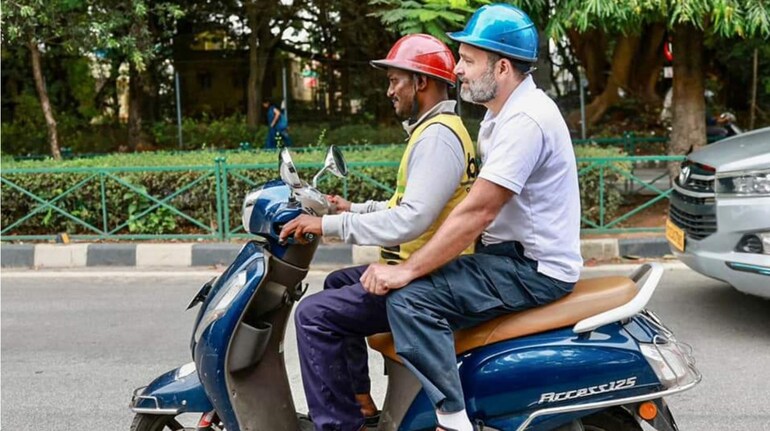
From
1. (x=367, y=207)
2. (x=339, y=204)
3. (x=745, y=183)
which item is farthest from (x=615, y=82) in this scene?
(x=339, y=204)

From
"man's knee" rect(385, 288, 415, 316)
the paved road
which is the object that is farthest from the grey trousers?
the paved road

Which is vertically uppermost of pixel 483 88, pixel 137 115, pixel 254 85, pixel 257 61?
pixel 257 61

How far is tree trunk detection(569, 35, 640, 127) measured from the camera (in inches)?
649

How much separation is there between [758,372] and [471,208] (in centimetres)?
294

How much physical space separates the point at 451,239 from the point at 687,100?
8288 millimetres

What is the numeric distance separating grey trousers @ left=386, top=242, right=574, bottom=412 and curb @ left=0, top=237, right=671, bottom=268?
5329 millimetres

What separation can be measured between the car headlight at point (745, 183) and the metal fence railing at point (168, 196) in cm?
310

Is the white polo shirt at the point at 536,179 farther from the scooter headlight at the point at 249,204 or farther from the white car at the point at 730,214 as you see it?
the white car at the point at 730,214

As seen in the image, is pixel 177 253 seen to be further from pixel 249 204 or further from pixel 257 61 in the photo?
pixel 257 61

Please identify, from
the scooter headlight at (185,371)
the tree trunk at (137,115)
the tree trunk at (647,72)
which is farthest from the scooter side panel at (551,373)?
the tree trunk at (137,115)

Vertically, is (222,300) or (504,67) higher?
(504,67)

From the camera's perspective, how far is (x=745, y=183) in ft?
16.7

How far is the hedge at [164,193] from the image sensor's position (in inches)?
336

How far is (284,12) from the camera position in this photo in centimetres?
1836
